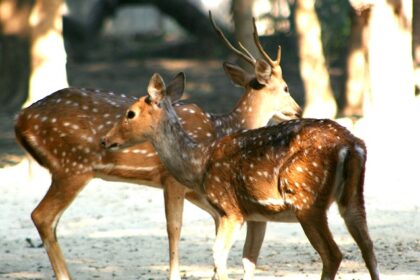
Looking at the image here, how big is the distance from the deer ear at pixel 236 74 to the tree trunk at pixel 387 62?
520cm

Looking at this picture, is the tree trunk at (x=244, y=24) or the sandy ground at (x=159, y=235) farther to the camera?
the tree trunk at (x=244, y=24)

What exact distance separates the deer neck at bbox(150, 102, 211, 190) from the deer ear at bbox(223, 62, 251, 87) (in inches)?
58.6

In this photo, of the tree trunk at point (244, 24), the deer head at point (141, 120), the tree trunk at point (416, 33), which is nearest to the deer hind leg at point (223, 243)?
the deer head at point (141, 120)

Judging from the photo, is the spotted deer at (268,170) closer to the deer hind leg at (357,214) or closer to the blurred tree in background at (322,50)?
the deer hind leg at (357,214)

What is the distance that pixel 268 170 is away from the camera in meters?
6.80

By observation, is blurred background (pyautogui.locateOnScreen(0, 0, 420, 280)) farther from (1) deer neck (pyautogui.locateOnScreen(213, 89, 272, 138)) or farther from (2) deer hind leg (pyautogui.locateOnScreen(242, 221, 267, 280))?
(1) deer neck (pyautogui.locateOnScreen(213, 89, 272, 138))

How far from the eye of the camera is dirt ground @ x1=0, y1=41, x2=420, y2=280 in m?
8.39

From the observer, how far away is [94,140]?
8.05 meters

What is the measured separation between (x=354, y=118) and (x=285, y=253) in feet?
24.4

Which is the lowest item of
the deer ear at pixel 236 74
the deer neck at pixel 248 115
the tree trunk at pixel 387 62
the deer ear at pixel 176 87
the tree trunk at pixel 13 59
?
the tree trunk at pixel 13 59

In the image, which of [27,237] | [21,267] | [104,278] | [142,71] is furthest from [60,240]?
[142,71]

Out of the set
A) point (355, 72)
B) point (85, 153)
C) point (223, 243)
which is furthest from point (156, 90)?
point (355, 72)

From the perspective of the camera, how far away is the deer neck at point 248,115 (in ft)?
28.1

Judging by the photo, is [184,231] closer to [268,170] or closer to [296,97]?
[268,170]
